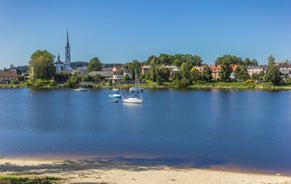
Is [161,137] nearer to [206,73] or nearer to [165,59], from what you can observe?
[206,73]

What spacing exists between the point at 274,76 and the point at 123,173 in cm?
10280

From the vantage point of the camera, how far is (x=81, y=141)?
28.3m

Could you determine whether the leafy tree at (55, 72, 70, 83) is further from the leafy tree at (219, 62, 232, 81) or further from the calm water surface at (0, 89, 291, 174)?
the calm water surface at (0, 89, 291, 174)

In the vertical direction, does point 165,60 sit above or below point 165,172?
above

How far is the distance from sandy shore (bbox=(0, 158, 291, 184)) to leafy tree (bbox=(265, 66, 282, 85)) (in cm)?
9837

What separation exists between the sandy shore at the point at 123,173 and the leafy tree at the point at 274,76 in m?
98.4

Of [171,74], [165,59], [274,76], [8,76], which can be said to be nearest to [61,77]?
[8,76]

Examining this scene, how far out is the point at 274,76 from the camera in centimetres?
11194

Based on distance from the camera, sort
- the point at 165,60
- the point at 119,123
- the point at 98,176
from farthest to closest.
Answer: the point at 165,60
the point at 119,123
the point at 98,176

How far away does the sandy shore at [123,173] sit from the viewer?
52.2ft

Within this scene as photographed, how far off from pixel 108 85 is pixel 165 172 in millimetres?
100894

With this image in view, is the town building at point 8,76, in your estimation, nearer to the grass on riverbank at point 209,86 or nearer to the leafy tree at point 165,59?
the grass on riverbank at point 209,86

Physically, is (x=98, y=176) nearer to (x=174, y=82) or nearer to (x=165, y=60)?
(x=174, y=82)

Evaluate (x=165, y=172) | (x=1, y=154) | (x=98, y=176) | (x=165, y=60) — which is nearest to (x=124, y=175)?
(x=98, y=176)
